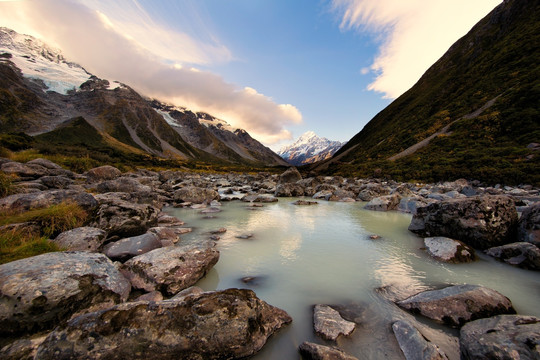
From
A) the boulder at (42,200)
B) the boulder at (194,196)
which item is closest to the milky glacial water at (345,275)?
the boulder at (42,200)

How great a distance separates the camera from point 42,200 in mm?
8000

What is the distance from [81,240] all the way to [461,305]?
371 inches

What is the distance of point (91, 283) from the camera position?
13.8 ft

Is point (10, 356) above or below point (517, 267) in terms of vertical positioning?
below

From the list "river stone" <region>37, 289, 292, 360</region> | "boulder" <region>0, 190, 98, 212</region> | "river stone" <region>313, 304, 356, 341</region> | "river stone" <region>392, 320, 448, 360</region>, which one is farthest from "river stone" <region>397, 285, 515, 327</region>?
"boulder" <region>0, 190, 98, 212</region>

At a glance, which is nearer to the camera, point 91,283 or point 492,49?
point 91,283

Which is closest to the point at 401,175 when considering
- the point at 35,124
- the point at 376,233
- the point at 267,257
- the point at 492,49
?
the point at 376,233

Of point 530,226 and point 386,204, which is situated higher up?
point 530,226

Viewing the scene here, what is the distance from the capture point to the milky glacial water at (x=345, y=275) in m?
3.98

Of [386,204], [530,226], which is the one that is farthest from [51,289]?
[386,204]

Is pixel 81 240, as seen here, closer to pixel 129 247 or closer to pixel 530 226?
pixel 129 247

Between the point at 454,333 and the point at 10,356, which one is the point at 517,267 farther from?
the point at 10,356

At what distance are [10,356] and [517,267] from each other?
11.1 meters

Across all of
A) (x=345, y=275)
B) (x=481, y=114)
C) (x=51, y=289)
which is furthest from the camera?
(x=481, y=114)
